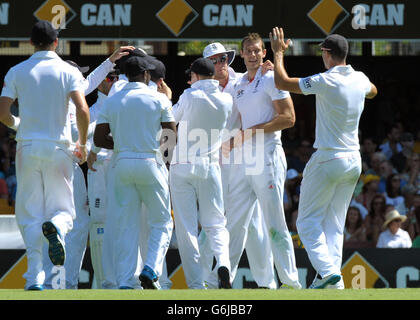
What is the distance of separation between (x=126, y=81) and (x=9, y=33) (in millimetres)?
3244

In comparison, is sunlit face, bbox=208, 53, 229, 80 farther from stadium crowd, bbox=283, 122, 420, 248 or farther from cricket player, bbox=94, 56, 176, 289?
stadium crowd, bbox=283, 122, 420, 248

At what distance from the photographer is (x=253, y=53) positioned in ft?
31.0

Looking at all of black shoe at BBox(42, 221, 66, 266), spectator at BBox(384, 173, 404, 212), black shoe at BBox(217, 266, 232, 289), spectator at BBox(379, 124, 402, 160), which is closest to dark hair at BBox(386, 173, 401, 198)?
spectator at BBox(384, 173, 404, 212)

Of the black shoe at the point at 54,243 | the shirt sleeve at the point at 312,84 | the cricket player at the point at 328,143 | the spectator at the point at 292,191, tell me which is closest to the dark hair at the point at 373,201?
the spectator at the point at 292,191

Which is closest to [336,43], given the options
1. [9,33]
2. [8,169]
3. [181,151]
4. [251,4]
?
[181,151]

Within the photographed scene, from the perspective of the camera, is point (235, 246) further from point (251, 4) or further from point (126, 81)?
point (251, 4)

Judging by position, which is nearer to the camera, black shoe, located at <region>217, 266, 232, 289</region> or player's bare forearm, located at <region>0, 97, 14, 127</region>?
player's bare forearm, located at <region>0, 97, 14, 127</region>

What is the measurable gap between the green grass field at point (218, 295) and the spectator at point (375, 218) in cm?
498

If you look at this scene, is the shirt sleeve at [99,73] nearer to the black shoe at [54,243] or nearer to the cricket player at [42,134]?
the cricket player at [42,134]

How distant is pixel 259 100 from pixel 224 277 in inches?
62.8

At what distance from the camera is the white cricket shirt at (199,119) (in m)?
9.03

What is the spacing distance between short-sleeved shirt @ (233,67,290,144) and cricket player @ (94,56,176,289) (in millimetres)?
1169

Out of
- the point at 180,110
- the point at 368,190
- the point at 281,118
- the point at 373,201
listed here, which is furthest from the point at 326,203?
the point at 368,190

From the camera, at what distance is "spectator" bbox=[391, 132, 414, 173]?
14.4 metres
